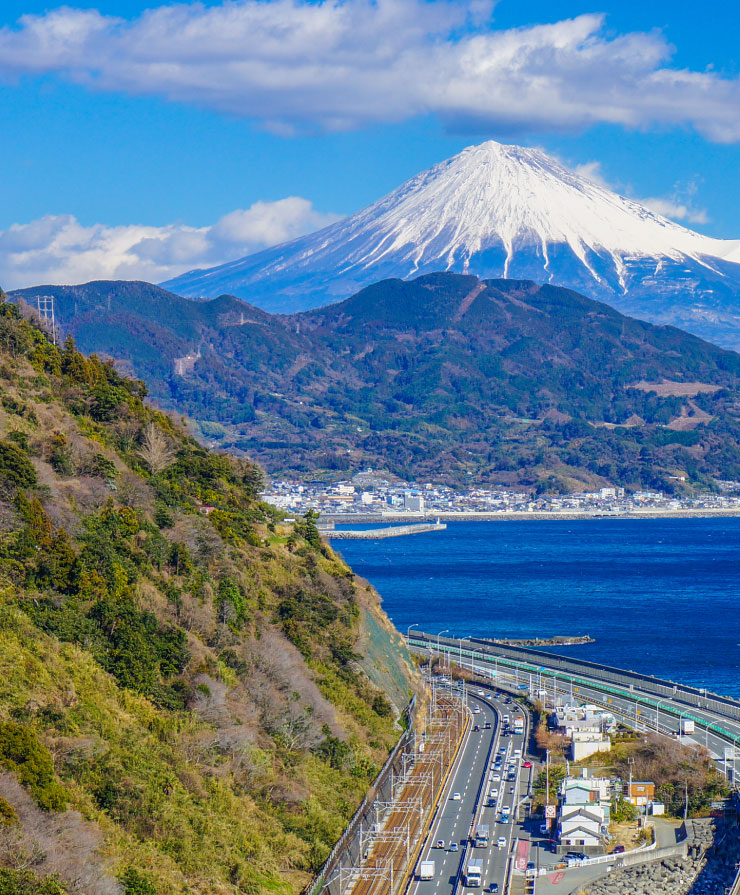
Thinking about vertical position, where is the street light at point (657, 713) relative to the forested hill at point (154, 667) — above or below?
below

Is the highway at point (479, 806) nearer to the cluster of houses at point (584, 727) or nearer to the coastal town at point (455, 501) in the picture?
the cluster of houses at point (584, 727)

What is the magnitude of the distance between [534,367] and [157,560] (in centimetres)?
15421

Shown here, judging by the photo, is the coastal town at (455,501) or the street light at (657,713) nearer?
the street light at (657,713)

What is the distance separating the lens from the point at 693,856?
2144 cm

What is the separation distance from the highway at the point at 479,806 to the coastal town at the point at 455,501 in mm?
74016

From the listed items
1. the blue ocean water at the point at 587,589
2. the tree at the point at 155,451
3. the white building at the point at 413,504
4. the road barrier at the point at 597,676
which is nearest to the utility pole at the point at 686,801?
the road barrier at the point at 597,676

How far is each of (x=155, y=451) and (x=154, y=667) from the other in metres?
8.13

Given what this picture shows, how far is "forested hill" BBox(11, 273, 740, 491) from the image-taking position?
445 feet

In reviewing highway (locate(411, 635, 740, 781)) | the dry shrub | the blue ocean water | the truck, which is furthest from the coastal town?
the dry shrub

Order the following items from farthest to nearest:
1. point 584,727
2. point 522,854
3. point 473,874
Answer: point 584,727
point 522,854
point 473,874

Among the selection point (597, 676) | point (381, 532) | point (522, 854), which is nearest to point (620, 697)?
point (597, 676)

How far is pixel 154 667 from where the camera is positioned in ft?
63.8

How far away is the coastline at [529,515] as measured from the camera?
4144 inches

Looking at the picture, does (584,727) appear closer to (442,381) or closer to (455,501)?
(455,501)
